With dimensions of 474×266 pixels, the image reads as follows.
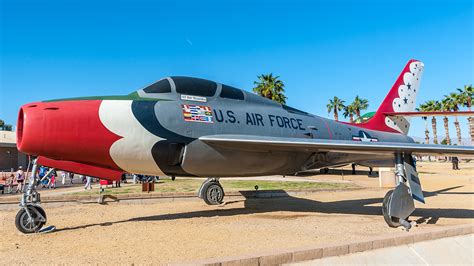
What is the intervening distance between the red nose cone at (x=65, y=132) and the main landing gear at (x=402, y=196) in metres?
6.77

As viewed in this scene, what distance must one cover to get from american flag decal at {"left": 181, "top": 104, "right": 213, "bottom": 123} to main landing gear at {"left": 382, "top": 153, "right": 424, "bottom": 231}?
4955mm

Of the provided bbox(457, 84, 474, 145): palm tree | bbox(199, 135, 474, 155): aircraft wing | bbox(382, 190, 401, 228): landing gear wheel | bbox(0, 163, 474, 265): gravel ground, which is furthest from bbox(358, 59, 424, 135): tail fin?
bbox(457, 84, 474, 145): palm tree

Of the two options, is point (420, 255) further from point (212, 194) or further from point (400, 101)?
point (400, 101)

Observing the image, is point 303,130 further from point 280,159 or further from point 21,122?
point 21,122

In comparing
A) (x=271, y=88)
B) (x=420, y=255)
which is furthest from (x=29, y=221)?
(x=271, y=88)

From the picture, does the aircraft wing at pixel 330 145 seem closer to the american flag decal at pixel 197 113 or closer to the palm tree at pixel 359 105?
the american flag decal at pixel 197 113

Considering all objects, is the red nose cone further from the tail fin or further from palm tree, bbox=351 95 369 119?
palm tree, bbox=351 95 369 119

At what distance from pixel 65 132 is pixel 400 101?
13722mm

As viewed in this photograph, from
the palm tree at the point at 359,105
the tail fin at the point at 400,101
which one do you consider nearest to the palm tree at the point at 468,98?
the palm tree at the point at 359,105

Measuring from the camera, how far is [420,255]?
5523mm

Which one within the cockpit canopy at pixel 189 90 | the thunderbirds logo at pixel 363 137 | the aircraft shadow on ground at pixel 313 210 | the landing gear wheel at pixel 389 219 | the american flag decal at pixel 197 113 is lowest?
the aircraft shadow on ground at pixel 313 210

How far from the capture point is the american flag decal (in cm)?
892

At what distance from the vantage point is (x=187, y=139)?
28.7 ft

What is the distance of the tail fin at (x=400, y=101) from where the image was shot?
1520cm
